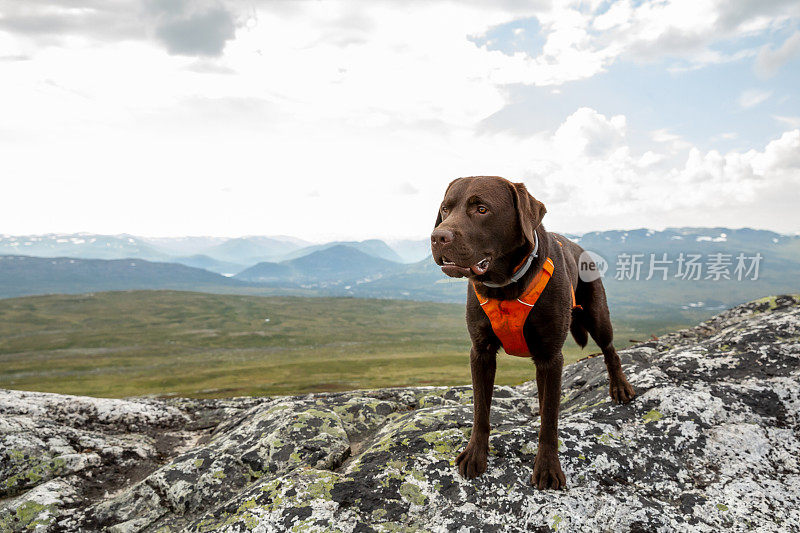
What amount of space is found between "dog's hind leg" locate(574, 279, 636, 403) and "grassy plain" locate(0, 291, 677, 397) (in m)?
51.8

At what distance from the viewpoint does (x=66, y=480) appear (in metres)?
6.83

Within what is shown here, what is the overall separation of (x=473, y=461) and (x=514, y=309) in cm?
199

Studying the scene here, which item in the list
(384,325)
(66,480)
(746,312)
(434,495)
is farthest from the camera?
(384,325)

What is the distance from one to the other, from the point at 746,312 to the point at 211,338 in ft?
548

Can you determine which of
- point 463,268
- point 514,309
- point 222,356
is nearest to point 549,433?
point 514,309

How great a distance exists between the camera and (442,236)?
4.21 meters

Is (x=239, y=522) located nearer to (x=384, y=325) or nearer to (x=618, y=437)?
(x=618, y=437)

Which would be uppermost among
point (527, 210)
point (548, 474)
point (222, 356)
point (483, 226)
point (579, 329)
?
point (527, 210)

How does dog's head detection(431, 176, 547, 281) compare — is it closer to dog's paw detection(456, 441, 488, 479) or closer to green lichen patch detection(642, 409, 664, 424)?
dog's paw detection(456, 441, 488, 479)

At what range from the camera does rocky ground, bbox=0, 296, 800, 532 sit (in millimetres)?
4742

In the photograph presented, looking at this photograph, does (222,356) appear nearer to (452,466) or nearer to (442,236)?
(452,466)

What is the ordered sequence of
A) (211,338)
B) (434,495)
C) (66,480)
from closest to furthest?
(434,495) → (66,480) → (211,338)

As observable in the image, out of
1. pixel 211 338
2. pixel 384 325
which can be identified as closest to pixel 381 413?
pixel 211 338

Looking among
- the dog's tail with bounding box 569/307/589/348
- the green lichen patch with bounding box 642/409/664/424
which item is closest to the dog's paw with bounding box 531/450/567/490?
the green lichen patch with bounding box 642/409/664/424
